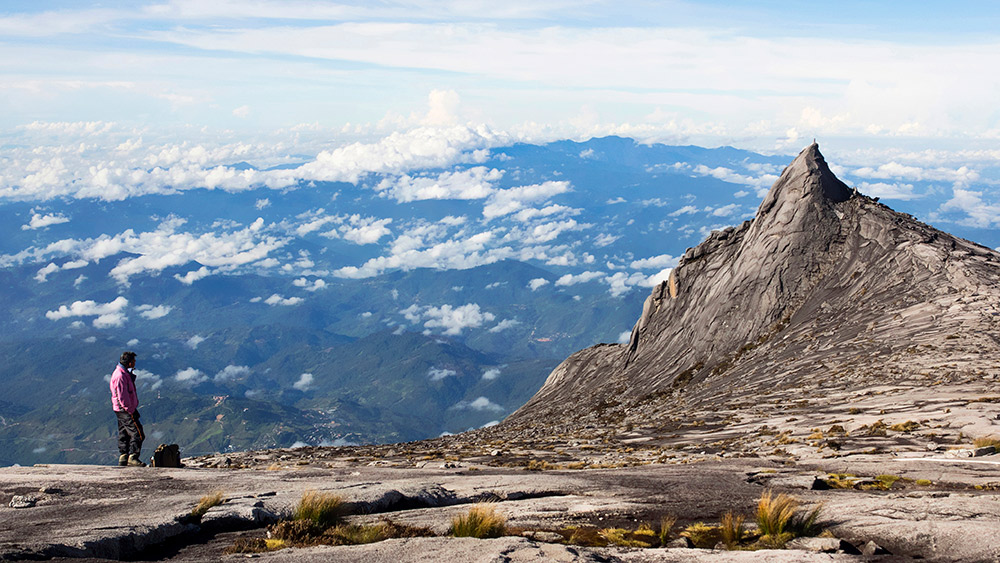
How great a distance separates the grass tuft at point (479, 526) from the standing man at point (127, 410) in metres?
17.3

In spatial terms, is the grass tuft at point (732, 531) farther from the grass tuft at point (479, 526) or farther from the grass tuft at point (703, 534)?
the grass tuft at point (479, 526)

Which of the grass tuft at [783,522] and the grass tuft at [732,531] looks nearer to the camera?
the grass tuft at [732,531]

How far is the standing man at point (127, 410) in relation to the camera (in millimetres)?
25562

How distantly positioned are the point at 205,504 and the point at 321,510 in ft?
9.80

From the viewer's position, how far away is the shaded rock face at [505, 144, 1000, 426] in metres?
48.7

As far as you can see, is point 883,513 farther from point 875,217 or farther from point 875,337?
point 875,217

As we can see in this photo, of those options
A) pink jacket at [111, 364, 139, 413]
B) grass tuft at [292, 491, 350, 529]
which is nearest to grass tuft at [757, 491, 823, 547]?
grass tuft at [292, 491, 350, 529]

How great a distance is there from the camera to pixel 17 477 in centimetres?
1888

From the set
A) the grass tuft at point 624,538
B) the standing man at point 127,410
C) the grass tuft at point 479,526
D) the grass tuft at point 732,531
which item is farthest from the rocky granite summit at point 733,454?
the standing man at point 127,410

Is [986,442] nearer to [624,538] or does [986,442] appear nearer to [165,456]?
[624,538]

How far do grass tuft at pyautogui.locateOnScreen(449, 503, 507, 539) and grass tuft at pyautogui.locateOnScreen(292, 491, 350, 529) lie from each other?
2847 millimetres

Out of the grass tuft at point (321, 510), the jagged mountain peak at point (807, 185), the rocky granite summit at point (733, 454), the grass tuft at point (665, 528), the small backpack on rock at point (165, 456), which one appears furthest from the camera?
the jagged mountain peak at point (807, 185)

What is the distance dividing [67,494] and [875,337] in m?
55.4

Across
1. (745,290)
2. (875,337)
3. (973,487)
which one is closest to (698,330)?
(745,290)
